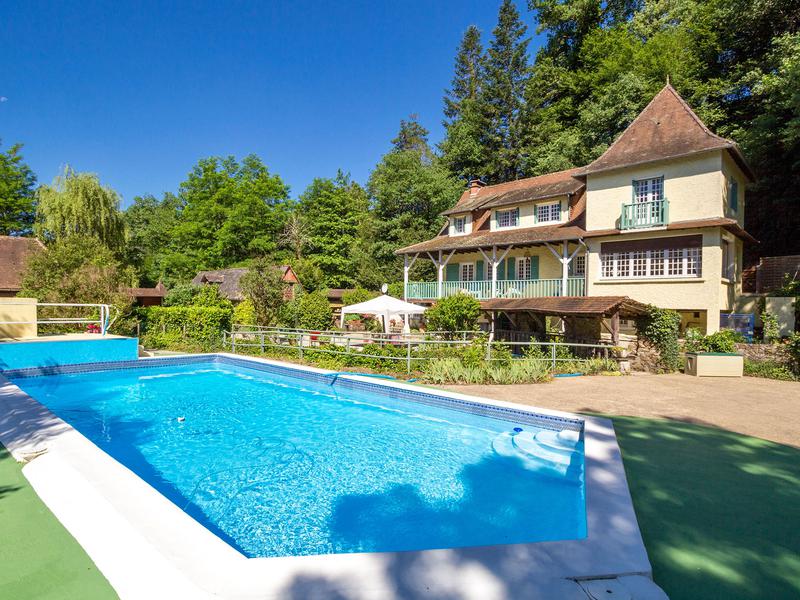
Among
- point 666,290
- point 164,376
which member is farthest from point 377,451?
point 666,290

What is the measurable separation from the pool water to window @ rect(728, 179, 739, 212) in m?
16.1

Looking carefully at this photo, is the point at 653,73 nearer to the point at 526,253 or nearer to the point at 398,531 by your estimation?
the point at 526,253

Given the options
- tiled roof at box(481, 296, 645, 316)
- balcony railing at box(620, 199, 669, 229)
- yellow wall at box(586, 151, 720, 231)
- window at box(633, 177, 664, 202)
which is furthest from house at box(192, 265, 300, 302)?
window at box(633, 177, 664, 202)

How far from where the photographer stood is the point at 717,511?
4387 mm

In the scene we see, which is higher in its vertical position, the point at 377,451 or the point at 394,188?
the point at 394,188

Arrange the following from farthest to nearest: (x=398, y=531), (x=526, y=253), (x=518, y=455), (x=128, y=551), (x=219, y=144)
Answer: (x=219, y=144), (x=526, y=253), (x=518, y=455), (x=398, y=531), (x=128, y=551)

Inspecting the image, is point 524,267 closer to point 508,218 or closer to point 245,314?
point 508,218

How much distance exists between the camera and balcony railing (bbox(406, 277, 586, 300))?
20734mm

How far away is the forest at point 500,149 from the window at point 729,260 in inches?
192

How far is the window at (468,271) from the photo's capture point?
87.8ft

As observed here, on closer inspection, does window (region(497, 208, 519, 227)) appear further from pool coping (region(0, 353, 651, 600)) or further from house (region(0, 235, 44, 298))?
house (region(0, 235, 44, 298))

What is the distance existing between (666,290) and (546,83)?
87.3 ft

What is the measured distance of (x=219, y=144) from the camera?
48.5 metres

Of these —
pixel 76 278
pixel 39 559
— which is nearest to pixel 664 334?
pixel 39 559
